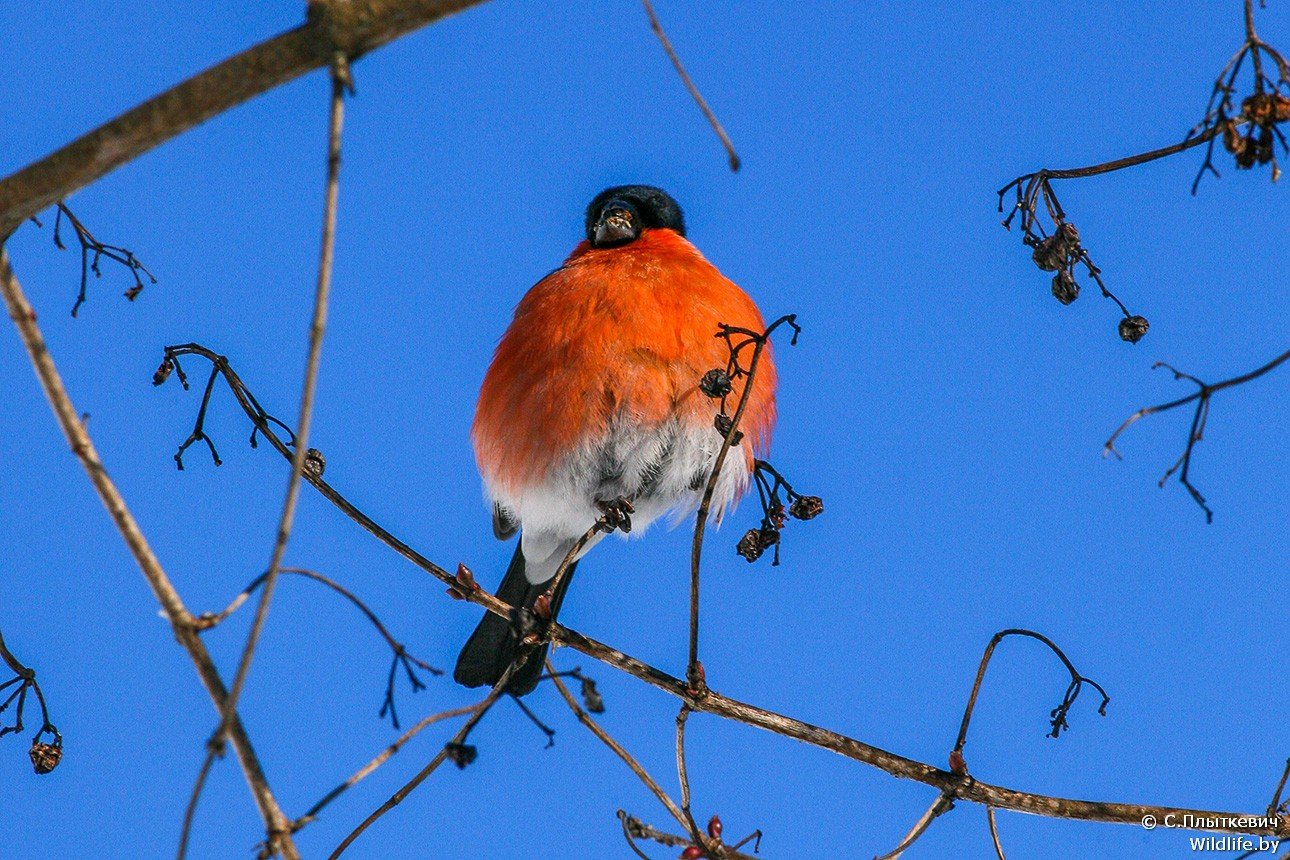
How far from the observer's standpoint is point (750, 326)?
345 cm

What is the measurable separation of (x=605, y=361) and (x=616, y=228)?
0.86 meters

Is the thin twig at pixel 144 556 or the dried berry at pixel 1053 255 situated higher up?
the dried berry at pixel 1053 255

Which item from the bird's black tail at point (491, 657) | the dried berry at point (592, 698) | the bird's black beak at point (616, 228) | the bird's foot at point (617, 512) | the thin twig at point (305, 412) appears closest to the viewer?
the thin twig at point (305, 412)

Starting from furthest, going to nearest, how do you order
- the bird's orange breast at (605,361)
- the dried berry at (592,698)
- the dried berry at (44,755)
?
1. the bird's orange breast at (605,361)
2. the dried berry at (44,755)
3. the dried berry at (592,698)

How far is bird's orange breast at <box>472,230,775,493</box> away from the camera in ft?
10.5

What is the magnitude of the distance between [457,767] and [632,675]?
0.73m

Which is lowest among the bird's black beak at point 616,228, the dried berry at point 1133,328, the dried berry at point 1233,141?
the dried berry at point 1233,141

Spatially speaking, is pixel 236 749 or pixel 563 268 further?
pixel 563 268

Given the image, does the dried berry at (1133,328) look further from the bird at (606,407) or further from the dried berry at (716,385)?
the bird at (606,407)

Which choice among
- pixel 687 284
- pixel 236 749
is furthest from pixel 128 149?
pixel 687 284

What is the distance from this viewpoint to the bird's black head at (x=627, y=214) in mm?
3947

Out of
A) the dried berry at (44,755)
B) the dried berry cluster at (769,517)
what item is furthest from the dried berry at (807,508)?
the dried berry at (44,755)

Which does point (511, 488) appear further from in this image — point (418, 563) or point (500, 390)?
point (418, 563)

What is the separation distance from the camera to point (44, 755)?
2055mm
